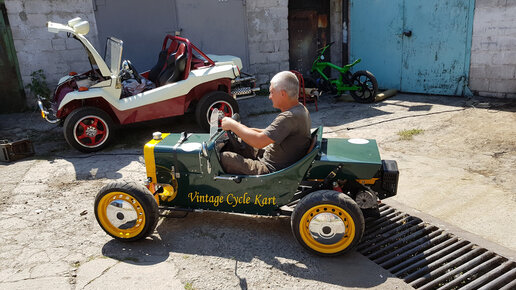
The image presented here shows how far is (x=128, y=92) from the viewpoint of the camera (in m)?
6.88

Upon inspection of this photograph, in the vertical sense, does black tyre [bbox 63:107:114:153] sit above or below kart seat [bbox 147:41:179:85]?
below

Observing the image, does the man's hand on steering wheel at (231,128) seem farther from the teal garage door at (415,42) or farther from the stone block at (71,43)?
the teal garage door at (415,42)

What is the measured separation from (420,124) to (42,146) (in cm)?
636

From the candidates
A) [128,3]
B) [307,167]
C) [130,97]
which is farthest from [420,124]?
[128,3]

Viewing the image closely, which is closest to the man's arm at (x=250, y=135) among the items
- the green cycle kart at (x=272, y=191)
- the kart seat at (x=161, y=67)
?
the green cycle kart at (x=272, y=191)

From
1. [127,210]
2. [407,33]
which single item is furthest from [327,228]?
[407,33]

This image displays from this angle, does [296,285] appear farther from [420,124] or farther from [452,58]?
[452,58]

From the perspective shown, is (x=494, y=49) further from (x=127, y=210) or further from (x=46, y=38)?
(x=46, y=38)

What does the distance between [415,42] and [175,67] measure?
18.5 ft

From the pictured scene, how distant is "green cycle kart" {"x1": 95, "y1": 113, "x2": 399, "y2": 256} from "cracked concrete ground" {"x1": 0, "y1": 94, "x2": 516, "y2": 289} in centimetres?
25

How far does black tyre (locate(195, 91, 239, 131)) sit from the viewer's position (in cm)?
686

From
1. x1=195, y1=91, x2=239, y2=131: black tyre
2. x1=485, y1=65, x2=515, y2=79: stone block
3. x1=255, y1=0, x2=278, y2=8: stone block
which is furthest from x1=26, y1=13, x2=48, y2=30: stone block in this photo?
x1=485, y1=65, x2=515, y2=79: stone block

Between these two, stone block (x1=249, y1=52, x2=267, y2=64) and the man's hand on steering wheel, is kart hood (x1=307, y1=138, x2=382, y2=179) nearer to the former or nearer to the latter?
the man's hand on steering wheel

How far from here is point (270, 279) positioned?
Result: 10.5 feet
